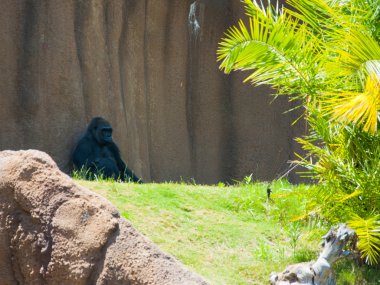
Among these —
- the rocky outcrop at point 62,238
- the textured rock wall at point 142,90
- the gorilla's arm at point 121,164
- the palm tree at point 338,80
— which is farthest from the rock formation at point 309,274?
the gorilla's arm at point 121,164

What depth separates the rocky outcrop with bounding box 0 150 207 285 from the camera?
14.4 ft

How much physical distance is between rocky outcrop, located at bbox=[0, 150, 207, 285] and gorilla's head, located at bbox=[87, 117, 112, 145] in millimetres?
6334

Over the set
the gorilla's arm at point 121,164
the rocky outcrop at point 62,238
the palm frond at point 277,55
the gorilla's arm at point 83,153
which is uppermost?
the palm frond at point 277,55

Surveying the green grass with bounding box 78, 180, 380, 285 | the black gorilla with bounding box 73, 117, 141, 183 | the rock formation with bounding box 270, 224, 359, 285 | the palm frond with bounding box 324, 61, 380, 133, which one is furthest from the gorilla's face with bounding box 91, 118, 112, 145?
the rock formation with bounding box 270, 224, 359, 285

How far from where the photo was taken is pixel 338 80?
7660mm

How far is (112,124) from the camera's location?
1246cm

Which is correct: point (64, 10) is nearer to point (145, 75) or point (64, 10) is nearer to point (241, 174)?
point (145, 75)

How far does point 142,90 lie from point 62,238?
872 centimetres

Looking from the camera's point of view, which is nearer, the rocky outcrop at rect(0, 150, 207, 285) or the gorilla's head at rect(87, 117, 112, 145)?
the rocky outcrop at rect(0, 150, 207, 285)

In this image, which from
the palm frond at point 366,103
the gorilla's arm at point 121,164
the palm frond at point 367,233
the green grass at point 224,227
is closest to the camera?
the palm frond at point 366,103

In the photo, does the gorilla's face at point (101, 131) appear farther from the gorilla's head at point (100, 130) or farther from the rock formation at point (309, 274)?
the rock formation at point (309, 274)

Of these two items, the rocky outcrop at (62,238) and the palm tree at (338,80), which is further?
the palm tree at (338,80)

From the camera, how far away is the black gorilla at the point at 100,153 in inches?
445

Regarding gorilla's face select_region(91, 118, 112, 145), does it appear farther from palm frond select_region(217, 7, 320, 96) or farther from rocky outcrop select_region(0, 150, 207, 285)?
rocky outcrop select_region(0, 150, 207, 285)
